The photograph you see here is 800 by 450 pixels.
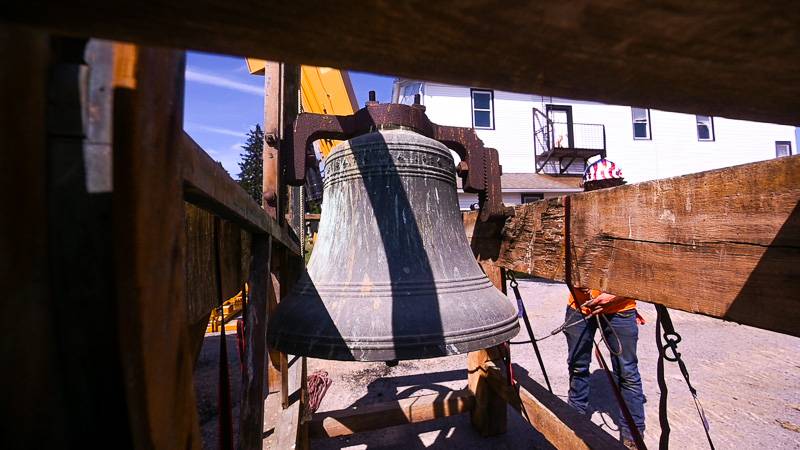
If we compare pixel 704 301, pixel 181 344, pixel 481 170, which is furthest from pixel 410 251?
pixel 181 344

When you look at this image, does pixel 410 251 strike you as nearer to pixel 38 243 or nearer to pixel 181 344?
pixel 181 344

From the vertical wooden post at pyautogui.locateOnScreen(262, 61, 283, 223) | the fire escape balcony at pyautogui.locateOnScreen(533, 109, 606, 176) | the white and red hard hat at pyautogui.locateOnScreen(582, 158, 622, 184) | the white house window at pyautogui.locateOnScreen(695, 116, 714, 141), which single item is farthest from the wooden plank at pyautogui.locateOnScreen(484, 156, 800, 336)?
the white house window at pyautogui.locateOnScreen(695, 116, 714, 141)

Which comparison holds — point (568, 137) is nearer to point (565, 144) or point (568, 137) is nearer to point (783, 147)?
point (565, 144)

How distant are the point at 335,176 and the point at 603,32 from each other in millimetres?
1497

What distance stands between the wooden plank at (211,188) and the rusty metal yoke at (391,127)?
0.59 meters

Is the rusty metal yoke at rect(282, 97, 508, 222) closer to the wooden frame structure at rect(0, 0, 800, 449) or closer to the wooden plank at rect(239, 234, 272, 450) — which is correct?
the wooden plank at rect(239, 234, 272, 450)

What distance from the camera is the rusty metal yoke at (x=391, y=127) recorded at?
1.71 m

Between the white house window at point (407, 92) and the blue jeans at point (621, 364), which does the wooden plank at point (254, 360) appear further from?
the white house window at point (407, 92)

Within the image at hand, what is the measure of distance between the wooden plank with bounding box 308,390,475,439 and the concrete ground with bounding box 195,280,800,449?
1.49 feet

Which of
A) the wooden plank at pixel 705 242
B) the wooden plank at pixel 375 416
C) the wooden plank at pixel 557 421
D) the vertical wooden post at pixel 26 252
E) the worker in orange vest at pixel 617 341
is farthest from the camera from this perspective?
the worker in orange vest at pixel 617 341

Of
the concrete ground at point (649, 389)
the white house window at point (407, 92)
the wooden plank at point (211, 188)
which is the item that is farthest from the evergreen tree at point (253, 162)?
the wooden plank at point (211, 188)

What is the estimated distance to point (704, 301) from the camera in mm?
1044

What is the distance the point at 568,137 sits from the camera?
1419 centimetres

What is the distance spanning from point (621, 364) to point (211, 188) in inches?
149
